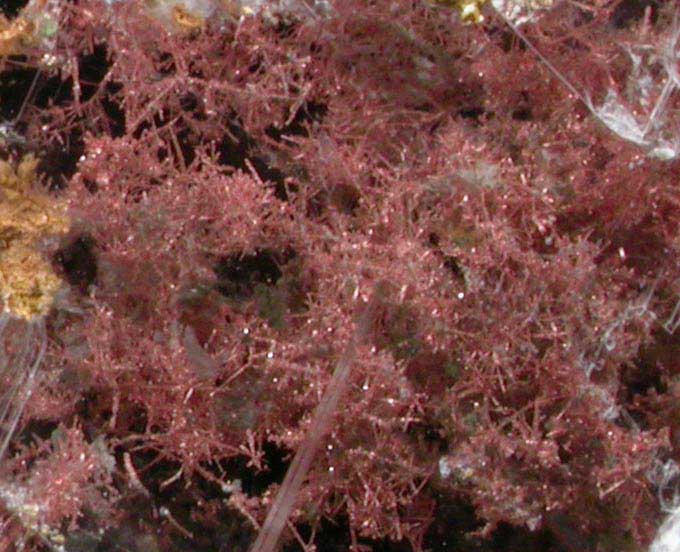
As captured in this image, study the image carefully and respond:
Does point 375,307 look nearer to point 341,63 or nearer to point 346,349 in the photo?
point 346,349

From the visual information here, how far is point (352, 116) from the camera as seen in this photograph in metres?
0.87

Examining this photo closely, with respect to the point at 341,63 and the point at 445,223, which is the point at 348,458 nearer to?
the point at 445,223

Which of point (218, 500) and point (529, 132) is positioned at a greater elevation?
point (529, 132)

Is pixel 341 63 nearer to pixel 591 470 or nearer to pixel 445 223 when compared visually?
pixel 445 223

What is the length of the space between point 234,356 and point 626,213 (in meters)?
0.31

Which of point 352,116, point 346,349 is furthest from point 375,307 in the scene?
point 352,116

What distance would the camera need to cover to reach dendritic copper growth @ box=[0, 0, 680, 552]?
80cm

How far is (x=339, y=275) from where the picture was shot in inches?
32.1

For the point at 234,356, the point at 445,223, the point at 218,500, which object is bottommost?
the point at 218,500

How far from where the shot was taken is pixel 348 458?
31.9 inches

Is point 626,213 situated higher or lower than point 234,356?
higher

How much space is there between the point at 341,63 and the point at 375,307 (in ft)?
0.67

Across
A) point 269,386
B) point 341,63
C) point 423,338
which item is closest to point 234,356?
point 269,386

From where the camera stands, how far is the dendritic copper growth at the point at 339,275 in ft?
2.63
